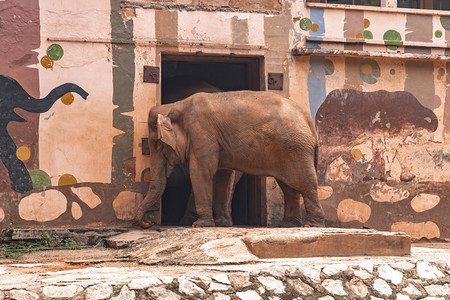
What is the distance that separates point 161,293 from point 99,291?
415 millimetres

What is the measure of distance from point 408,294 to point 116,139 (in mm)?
4265

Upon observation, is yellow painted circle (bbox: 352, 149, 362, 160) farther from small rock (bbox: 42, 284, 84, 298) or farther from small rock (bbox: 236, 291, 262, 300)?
small rock (bbox: 42, 284, 84, 298)

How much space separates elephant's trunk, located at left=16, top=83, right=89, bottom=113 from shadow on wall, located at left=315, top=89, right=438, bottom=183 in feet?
10.1

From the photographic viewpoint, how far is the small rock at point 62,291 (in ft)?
14.4

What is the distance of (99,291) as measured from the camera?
4465 millimetres

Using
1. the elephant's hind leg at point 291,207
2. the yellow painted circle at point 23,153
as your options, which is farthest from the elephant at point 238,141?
the yellow painted circle at point 23,153

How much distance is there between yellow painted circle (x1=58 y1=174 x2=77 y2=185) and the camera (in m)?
8.06

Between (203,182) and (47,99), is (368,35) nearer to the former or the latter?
(203,182)

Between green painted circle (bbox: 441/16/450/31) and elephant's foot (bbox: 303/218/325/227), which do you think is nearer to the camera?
elephant's foot (bbox: 303/218/325/227)

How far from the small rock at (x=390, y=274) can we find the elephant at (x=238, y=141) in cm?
229

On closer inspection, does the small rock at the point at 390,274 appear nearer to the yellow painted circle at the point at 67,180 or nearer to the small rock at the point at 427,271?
the small rock at the point at 427,271

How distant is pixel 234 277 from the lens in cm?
487

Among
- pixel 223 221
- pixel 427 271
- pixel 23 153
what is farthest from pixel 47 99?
pixel 427 271

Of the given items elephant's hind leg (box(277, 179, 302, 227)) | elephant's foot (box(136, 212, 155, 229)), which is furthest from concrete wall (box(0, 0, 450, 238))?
elephant's hind leg (box(277, 179, 302, 227))
